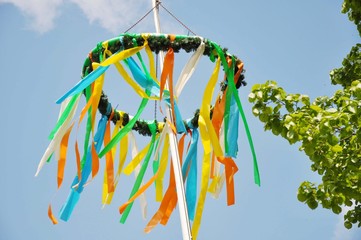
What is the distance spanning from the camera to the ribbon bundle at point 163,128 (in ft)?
14.5

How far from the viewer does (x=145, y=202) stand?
5309mm

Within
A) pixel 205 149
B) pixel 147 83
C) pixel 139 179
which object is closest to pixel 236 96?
pixel 205 149

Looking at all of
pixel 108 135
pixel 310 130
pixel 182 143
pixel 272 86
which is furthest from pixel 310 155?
pixel 108 135

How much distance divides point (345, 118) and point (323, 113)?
0.24 m

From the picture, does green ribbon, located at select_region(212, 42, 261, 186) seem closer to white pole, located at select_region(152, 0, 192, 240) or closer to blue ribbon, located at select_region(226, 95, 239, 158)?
blue ribbon, located at select_region(226, 95, 239, 158)

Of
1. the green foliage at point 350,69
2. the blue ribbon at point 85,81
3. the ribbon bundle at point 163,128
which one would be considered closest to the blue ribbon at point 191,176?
the ribbon bundle at point 163,128

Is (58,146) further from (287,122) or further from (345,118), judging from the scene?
(345,118)

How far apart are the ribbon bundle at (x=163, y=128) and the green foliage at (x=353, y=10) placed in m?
1.83

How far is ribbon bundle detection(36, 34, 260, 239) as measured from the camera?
4434 millimetres

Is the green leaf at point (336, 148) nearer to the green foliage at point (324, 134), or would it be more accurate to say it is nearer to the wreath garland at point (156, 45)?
the green foliage at point (324, 134)

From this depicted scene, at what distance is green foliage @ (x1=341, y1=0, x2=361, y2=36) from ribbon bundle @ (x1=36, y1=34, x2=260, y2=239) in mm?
1827

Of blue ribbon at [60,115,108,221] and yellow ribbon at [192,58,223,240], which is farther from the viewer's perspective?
blue ribbon at [60,115,108,221]

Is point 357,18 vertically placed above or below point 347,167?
above

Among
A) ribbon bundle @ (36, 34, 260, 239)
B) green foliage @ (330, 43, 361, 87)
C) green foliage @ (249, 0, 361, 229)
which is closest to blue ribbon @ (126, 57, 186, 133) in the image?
ribbon bundle @ (36, 34, 260, 239)
